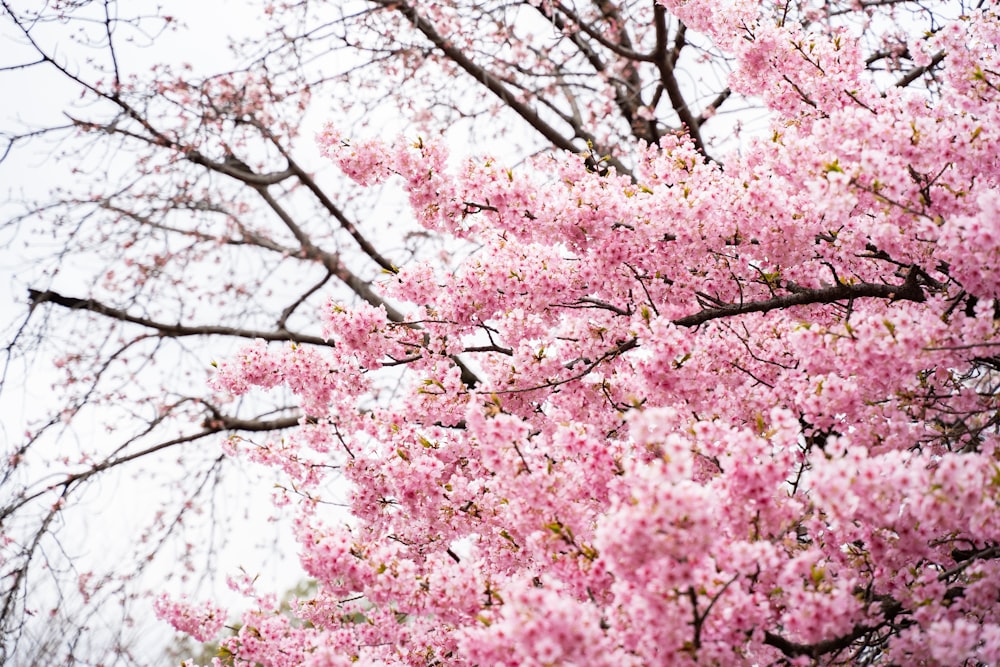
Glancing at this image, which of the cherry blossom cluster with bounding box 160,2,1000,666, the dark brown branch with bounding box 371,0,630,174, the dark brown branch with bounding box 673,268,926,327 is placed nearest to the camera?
the cherry blossom cluster with bounding box 160,2,1000,666

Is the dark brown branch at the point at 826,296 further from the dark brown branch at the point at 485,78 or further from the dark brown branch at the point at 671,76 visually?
the dark brown branch at the point at 671,76

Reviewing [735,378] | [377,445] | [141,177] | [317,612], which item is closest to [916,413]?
[735,378]

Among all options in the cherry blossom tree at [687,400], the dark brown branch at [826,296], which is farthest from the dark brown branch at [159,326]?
the dark brown branch at [826,296]

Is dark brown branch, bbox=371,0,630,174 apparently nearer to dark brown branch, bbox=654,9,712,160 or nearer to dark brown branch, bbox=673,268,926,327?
dark brown branch, bbox=654,9,712,160

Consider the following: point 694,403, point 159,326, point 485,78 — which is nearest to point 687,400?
point 694,403

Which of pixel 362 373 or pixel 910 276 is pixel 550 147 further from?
pixel 910 276

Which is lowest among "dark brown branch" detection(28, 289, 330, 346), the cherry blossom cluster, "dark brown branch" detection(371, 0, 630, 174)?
the cherry blossom cluster

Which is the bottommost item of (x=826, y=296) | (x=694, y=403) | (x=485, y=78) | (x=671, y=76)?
(x=694, y=403)

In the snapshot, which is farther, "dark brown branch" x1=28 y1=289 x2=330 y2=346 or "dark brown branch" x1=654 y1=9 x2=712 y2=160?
"dark brown branch" x1=28 y1=289 x2=330 y2=346

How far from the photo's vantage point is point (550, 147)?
732 centimetres

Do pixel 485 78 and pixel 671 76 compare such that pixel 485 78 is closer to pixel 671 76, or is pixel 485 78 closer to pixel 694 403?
pixel 671 76

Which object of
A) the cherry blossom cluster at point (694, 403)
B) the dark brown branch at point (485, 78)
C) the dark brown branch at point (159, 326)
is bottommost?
the cherry blossom cluster at point (694, 403)

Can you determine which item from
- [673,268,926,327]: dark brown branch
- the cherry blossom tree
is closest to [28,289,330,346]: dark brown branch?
the cherry blossom tree

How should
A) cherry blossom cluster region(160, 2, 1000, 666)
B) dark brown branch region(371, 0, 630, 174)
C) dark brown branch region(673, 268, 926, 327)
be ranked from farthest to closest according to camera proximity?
dark brown branch region(371, 0, 630, 174) < dark brown branch region(673, 268, 926, 327) < cherry blossom cluster region(160, 2, 1000, 666)
